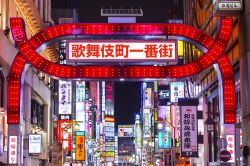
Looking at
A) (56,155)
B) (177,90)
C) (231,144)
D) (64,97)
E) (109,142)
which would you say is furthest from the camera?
(109,142)

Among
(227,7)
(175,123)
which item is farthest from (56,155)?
(227,7)

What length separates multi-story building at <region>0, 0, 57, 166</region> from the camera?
3228 cm

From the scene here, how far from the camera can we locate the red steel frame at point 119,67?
23375 millimetres

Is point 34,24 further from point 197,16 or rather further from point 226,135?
point 226,135

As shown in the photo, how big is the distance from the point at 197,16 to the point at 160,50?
2176cm

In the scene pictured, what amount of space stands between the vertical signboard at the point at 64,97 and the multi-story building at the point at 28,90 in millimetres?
1841

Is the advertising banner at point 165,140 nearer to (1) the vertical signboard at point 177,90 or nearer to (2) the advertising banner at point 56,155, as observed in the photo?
A: (1) the vertical signboard at point 177,90

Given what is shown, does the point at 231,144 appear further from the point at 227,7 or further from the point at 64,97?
the point at 64,97

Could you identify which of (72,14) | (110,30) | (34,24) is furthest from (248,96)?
(72,14)

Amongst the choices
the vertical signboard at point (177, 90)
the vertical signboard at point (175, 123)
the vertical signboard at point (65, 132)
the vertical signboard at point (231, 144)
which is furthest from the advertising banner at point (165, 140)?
the vertical signboard at point (231, 144)

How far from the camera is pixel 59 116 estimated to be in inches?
2596

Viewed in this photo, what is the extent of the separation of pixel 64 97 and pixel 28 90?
63.2 ft

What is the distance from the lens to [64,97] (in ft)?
209

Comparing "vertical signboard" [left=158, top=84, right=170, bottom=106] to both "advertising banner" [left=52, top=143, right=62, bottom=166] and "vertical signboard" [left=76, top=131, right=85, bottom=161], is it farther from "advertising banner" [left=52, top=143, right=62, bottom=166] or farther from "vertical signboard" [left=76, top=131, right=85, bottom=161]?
"advertising banner" [left=52, top=143, right=62, bottom=166]
